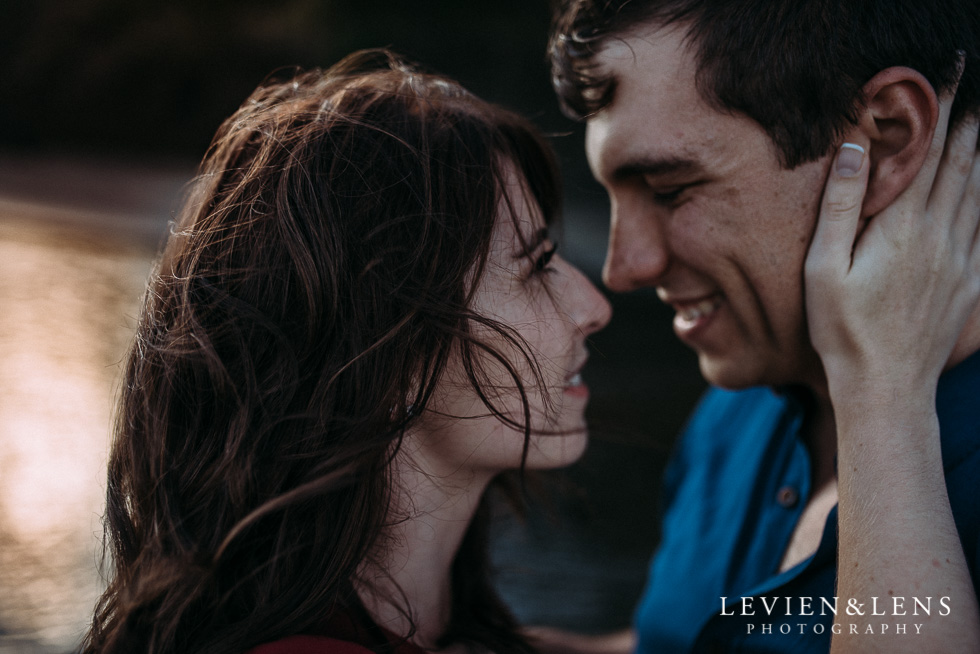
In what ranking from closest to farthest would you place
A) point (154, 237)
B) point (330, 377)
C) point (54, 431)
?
point (330, 377)
point (54, 431)
point (154, 237)

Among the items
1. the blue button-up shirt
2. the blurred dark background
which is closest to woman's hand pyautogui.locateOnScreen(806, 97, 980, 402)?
the blue button-up shirt

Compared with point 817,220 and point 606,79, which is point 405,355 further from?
point 817,220

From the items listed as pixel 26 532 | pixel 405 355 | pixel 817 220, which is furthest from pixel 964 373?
pixel 26 532

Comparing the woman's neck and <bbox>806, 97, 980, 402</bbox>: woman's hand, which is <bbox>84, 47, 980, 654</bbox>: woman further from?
<bbox>806, 97, 980, 402</bbox>: woman's hand

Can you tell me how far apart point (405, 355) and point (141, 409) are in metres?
0.52

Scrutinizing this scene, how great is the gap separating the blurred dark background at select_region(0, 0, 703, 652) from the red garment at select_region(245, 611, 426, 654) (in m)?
0.85

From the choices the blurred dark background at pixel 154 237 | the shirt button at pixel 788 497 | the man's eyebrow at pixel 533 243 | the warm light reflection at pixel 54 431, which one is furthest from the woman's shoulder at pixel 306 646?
the shirt button at pixel 788 497

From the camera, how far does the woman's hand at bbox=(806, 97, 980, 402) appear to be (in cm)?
145

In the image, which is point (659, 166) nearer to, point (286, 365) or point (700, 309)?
point (700, 309)

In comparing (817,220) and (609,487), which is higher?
(817,220)

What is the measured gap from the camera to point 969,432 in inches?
56.6

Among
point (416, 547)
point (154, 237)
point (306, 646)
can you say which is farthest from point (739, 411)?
Answer: point (154, 237)

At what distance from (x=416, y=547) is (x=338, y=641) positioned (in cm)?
38

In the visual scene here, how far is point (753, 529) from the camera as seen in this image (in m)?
1.94
